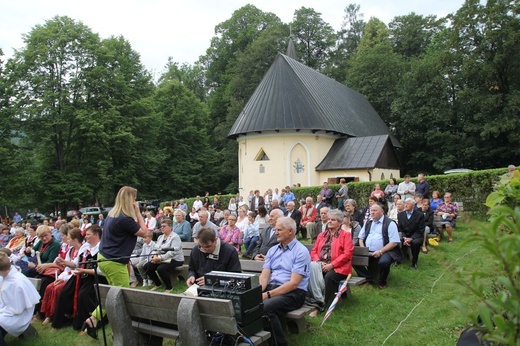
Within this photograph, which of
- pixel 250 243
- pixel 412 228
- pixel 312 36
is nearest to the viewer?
pixel 412 228

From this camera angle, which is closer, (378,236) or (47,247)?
(378,236)

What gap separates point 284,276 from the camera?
511 cm

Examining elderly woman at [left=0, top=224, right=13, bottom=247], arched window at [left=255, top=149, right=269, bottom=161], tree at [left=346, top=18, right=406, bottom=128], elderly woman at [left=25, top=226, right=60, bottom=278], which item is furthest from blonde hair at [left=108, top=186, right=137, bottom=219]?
tree at [left=346, top=18, right=406, bottom=128]

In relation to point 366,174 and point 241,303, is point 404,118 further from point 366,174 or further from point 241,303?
point 241,303

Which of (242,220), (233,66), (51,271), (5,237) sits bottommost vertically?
(5,237)

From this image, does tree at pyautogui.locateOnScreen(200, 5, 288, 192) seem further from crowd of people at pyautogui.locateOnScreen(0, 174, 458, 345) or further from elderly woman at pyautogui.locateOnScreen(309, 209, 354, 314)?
elderly woman at pyautogui.locateOnScreen(309, 209, 354, 314)

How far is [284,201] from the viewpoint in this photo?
58.4 feet

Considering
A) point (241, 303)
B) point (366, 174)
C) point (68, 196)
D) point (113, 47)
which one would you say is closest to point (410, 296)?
point (241, 303)

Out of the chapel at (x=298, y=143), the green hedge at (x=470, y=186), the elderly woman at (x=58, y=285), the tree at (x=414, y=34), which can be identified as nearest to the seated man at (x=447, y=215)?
the green hedge at (x=470, y=186)

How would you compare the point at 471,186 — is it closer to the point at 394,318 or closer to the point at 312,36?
the point at 394,318

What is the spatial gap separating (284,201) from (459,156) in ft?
73.0

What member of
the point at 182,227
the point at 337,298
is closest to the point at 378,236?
the point at 337,298

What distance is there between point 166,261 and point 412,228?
510 cm

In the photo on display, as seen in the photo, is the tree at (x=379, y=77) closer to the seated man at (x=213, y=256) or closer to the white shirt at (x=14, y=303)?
the seated man at (x=213, y=256)
